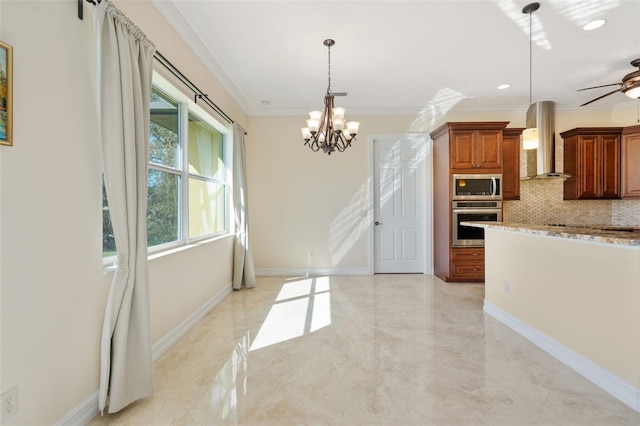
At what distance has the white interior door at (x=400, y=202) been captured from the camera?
201 inches

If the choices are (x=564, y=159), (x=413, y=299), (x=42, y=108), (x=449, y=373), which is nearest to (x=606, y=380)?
(x=449, y=373)

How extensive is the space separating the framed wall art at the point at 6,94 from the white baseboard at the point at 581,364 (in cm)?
358

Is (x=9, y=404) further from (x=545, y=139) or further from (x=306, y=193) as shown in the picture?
(x=545, y=139)

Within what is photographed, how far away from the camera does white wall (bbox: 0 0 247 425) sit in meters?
1.26

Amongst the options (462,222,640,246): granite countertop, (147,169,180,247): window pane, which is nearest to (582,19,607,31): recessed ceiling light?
(462,222,640,246): granite countertop

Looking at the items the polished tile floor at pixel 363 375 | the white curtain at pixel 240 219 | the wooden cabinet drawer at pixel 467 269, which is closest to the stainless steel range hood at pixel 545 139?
the wooden cabinet drawer at pixel 467 269

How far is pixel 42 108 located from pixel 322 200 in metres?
3.94

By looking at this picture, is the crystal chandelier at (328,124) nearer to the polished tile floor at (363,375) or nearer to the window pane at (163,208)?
the window pane at (163,208)

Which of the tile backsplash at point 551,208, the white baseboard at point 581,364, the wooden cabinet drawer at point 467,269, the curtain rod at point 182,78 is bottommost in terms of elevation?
the white baseboard at point 581,364

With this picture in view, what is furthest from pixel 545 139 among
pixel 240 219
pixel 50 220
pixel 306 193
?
pixel 50 220

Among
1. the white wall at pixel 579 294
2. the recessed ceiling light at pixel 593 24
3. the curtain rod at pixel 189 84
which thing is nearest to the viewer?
the white wall at pixel 579 294

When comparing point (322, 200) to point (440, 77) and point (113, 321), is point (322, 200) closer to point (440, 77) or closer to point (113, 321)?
point (440, 77)

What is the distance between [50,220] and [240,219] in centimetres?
280

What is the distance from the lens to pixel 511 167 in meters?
4.68
